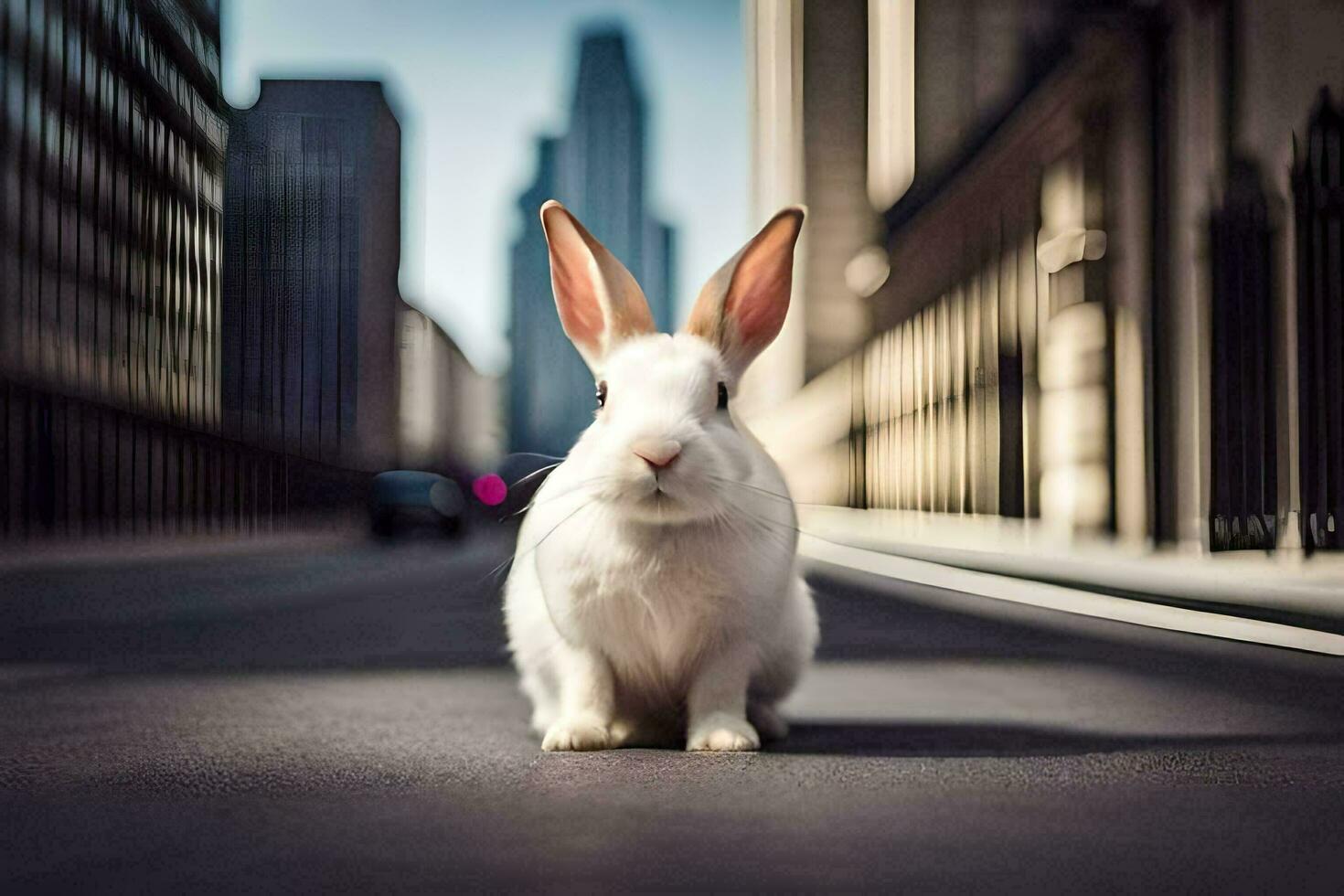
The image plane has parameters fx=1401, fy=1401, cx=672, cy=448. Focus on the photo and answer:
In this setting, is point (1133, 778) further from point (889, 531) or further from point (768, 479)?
point (889, 531)

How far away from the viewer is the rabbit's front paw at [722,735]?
333 centimetres

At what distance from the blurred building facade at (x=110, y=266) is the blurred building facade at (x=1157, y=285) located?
12.6 metres

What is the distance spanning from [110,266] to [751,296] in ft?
102

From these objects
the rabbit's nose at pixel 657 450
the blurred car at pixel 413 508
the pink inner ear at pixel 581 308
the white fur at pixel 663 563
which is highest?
the pink inner ear at pixel 581 308

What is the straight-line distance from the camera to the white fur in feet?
10.4

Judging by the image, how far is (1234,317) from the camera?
10844 millimetres

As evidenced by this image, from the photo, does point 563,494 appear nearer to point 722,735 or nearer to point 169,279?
point 722,735

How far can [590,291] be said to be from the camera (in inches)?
142

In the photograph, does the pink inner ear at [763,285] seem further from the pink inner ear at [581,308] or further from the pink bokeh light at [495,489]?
the pink bokeh light at [495,489]

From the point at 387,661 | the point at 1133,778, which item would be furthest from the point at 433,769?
the point at 387,661

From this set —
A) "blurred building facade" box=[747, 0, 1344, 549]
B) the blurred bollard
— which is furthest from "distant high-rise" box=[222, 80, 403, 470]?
the blurred bollard

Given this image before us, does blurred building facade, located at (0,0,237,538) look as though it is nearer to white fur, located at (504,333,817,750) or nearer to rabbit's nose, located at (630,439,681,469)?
white fur, located at (504,333,817,750)

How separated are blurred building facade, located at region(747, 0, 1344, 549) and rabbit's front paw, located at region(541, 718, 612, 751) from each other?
86 cm

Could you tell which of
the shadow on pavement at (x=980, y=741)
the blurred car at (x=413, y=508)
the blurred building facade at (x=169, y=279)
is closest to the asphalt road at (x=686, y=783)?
the shadow on pavement at (x=980, y=741)
